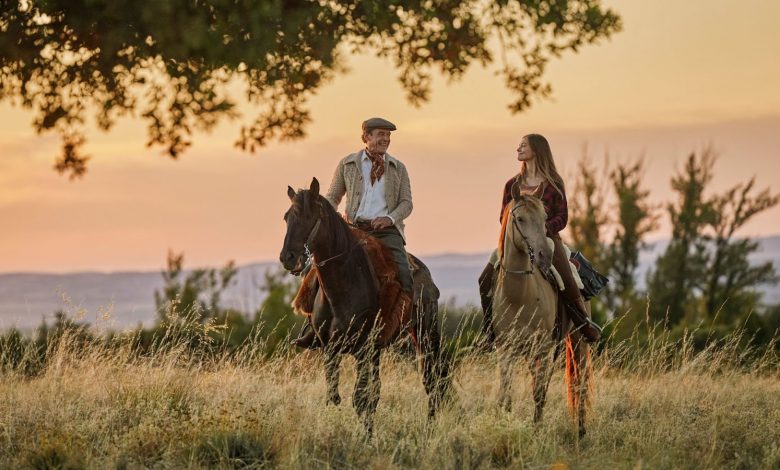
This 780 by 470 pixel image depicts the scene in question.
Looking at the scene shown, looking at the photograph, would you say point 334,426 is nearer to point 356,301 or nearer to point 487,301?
point 356,301

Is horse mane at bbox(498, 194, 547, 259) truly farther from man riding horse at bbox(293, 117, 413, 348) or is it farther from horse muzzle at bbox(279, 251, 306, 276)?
horse muzzle at bbox(279, 251, 306, 276)

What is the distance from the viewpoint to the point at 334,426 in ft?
27.2

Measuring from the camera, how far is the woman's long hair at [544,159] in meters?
9.48

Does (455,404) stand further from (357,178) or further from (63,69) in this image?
(63,69)

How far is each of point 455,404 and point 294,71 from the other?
6.51 meters

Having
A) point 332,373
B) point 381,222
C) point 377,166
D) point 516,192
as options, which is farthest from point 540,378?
point 377,166

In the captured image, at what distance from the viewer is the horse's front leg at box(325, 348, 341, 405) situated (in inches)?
354

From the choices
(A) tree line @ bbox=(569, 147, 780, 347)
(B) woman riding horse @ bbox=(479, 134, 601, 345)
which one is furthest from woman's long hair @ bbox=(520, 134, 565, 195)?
(A) tree line @ bbox=(569, 147, 780, 347)

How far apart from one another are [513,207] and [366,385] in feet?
6.13

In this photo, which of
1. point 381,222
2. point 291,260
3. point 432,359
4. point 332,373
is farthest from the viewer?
point 432,359

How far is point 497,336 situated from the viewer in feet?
31.1

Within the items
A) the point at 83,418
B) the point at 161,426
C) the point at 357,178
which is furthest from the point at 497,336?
the point at 83,418

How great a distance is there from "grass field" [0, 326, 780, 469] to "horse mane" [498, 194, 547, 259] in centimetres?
143

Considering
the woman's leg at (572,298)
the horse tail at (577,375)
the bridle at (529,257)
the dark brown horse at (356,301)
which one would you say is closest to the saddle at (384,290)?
the dark brown horse at (356,301)
